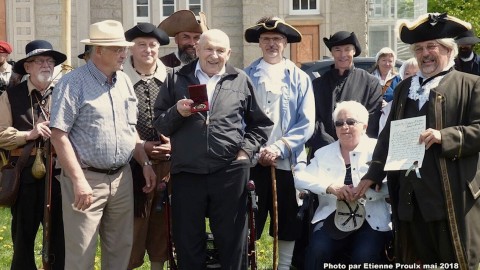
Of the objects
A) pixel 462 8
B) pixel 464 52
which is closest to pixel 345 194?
pixel 464 52

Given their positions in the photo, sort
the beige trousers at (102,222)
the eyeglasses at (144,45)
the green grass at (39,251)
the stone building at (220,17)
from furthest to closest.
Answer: the stone building at (220,17)
the green grass at (39,251)
the eyeglasses at (144,45)
the beige trousers at (102,222)

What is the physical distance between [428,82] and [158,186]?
217 cm

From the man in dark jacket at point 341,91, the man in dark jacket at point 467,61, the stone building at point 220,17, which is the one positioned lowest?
the man in dark jacket at point 341,91

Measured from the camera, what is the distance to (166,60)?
7340 mm

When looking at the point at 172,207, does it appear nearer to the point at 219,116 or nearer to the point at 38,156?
the point at 219,116

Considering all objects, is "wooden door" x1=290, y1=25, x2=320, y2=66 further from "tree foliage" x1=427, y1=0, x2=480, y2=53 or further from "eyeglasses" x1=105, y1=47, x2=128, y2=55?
"eyeglasses" x1=105, y1=47, x2=128, y2=55

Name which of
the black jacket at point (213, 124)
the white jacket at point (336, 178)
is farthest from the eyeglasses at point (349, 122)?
the black jacket at point (213, 124)

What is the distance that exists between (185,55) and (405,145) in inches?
102

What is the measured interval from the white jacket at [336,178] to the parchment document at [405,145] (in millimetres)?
666

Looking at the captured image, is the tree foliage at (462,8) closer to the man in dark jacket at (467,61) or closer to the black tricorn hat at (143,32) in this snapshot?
the man in dark jacket at (467,61)

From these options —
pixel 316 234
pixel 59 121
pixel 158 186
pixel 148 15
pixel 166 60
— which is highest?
pixel 148 15

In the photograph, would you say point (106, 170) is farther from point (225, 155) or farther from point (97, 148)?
point (225, 155)

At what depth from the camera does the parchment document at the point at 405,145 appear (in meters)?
5.05

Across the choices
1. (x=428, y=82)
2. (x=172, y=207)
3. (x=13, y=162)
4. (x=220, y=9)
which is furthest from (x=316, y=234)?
(x=220, y=9)
